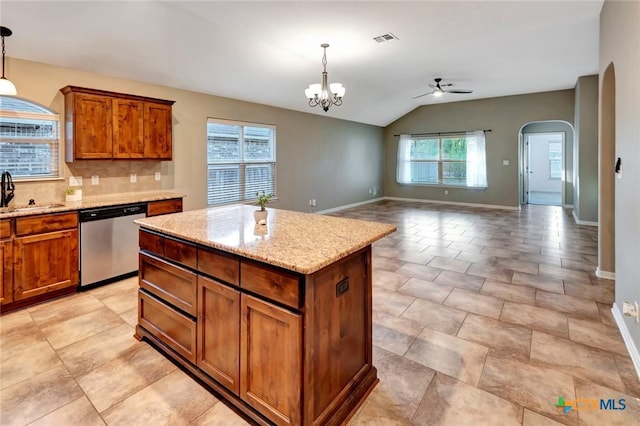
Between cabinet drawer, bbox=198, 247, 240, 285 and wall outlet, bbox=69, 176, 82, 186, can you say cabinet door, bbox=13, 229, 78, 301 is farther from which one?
cabinet drawer, bbox=198, 247, 240, 285

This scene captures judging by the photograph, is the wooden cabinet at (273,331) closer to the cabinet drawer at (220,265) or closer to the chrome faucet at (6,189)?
the cabinet drawer at (220,265)

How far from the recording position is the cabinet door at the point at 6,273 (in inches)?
116

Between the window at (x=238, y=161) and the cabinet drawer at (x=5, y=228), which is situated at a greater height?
the window at (x=238, y=161)

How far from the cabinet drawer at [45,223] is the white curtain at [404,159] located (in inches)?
350

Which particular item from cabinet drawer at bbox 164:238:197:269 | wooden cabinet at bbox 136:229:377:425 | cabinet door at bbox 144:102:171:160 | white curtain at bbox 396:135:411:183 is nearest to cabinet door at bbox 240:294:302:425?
wooden cabinet at bbox 136:229:377:425

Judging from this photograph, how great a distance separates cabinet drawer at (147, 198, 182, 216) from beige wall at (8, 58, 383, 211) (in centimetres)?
68

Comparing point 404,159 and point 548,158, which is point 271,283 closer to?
point 404,159

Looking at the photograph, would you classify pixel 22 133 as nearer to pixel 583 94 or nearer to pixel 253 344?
pixel 253 344

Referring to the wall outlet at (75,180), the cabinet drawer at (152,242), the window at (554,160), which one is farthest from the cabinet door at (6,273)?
the window at (554,160)

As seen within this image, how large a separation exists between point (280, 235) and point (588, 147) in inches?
285

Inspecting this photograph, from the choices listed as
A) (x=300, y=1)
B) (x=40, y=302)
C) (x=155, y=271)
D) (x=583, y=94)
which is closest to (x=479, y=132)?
(x=583, y=94)

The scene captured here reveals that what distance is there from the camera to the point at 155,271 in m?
2.36

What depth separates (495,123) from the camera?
29.5ft

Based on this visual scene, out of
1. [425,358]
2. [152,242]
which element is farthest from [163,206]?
[425,358]
